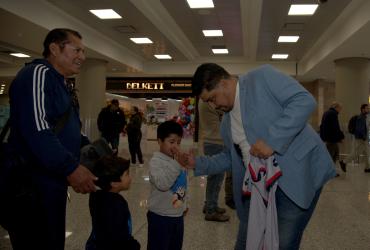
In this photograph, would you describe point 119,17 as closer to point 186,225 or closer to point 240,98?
point 186,225

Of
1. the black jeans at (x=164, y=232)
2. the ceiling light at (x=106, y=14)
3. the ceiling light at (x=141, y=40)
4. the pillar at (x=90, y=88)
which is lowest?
the black jeans at (x=164, y=232)

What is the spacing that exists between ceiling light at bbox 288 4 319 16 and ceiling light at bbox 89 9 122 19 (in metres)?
4.11

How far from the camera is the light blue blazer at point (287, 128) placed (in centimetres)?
177

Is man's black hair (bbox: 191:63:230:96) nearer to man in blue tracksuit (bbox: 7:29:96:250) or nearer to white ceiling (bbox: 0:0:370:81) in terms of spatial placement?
man in blue tracksuit (bbox: 7:29:96:250)

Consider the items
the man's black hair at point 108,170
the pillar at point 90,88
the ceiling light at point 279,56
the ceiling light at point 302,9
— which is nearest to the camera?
the man's black hair at point 108,170

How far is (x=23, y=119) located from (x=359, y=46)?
11.0 meters

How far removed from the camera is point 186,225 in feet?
13.8

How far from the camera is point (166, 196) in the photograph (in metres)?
2.44

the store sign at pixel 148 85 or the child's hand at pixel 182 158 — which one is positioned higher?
the store sign at pixel 148 85

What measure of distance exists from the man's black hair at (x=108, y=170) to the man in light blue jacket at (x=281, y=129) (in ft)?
1.80

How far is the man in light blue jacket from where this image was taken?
178 cm

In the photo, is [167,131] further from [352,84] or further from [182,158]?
[352,84]

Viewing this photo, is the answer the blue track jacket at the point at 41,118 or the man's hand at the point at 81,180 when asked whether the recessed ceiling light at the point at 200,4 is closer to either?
the blue track jacket at the point at 41,118

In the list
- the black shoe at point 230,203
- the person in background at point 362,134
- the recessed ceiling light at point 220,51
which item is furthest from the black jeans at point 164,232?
the recessed ceiling light at point 220,51
